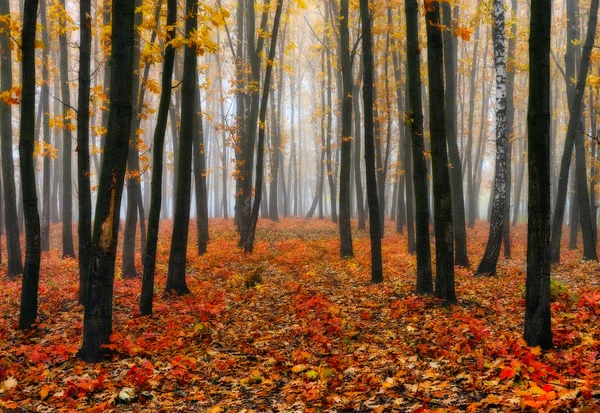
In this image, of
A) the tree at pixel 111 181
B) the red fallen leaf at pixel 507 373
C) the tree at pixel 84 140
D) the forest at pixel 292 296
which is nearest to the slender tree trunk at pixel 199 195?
the forest at pixel 292 296

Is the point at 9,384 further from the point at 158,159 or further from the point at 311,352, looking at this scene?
the point at 158,159

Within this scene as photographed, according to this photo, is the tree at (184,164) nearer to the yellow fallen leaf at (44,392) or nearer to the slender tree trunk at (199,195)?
the yellow fallen leaf at (44,392)

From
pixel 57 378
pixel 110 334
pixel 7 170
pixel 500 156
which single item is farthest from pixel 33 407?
pixel 500 156

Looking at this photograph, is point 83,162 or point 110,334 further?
point 83,162

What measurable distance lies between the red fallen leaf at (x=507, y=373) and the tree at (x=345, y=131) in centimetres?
986

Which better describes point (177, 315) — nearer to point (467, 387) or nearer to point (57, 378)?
point (57, 378)

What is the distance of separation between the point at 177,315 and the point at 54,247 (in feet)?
46.9

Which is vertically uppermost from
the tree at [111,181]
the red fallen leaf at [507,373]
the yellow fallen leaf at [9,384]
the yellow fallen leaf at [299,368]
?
the tree at [111,181]

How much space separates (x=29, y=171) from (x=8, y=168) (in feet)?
20.2

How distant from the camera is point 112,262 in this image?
22.5ft

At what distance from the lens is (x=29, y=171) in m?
8.00

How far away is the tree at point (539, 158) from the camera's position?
545 cm

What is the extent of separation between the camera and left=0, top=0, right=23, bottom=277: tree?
12383 mm

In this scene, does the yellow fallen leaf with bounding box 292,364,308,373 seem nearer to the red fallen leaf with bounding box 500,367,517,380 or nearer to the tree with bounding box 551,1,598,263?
the red fallen leaf with bounding box 500,367,517,380
